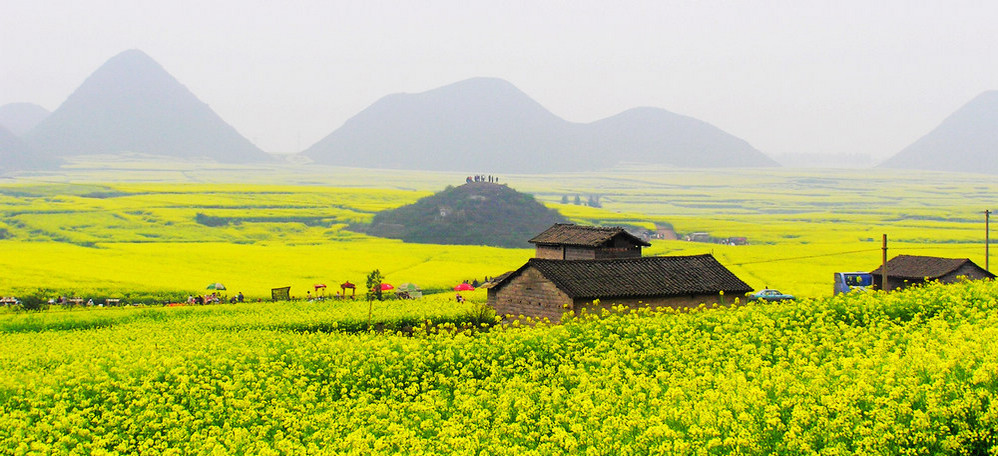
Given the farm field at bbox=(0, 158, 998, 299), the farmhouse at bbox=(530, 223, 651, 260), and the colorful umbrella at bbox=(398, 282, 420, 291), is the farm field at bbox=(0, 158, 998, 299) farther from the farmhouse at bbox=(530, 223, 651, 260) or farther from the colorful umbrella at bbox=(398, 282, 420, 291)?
the farmhouse at bbox=(530, 223, 651, 260)

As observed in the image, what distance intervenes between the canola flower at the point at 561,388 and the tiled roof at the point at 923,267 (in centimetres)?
1078

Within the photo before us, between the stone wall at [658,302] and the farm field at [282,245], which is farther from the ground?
the stone wall at [658,302]

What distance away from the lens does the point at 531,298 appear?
102 ft

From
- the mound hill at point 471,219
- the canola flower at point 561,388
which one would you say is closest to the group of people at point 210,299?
the canola flower at point 561,388

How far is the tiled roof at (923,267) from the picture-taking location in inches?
1474

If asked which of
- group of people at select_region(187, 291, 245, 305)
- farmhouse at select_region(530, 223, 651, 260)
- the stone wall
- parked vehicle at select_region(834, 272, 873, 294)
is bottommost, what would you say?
group of people at select_region(187, 291, 245, 305)

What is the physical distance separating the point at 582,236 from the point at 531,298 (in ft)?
41.4

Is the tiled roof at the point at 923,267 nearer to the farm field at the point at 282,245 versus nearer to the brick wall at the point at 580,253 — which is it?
the farm field at the point at 282,245

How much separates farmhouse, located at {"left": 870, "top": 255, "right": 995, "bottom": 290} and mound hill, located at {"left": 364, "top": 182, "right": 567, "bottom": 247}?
4912 centimetres

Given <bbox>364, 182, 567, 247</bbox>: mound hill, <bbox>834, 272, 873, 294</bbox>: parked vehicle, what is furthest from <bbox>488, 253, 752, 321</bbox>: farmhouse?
<bbox>364, 182, 567, 247</bbox>: mound hill

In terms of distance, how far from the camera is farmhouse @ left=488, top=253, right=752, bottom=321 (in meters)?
30.0

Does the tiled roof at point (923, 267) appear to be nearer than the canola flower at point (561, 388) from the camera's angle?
No

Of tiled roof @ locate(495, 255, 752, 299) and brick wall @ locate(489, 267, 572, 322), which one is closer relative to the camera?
brick wall @ locate(489, 267, 572, 322)

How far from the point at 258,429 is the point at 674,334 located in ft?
30.5
